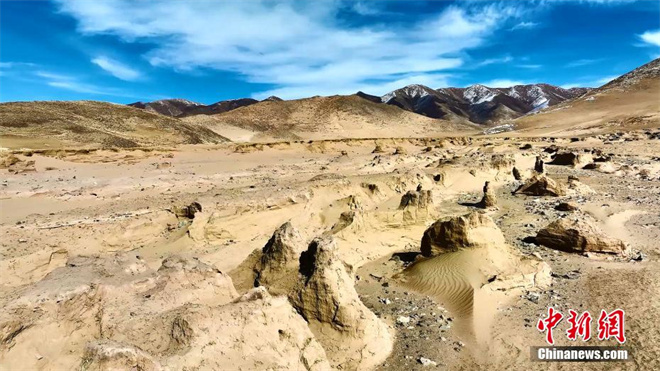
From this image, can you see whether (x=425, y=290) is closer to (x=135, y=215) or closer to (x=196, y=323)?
(x=196, y=323)

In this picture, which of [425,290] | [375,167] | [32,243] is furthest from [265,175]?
[425,290]

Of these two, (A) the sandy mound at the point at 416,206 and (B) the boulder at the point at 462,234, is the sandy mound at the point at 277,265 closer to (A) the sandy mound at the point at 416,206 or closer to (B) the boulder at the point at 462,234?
(B) the boulder at the point at 462,234

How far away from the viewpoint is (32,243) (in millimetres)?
8445

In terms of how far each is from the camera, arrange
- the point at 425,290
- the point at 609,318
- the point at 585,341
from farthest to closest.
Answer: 1. the point at 425,290
2. the point at 609,318
3. the point at 585,341

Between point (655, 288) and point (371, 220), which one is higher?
point (371, 220)

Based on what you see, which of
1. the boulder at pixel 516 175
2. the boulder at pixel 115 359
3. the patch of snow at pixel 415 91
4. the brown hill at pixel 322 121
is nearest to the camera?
the boulder at pixel 115 359

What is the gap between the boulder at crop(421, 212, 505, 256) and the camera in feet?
28.2

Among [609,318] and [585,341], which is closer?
[585,341]

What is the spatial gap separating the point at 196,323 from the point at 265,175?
15.1 meters

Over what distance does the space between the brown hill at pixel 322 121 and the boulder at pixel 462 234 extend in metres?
59.7

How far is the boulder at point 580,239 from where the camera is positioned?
9211mm

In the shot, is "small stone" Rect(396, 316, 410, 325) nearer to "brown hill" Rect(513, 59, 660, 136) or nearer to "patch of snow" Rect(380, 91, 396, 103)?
"brown hill" Rect(513, 59, 660, 136)

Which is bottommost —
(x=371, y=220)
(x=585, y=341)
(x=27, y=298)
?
(x=585, y=341)

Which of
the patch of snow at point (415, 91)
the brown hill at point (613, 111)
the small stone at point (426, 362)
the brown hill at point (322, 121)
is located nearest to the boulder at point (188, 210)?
the small stone at point (426, 362)
